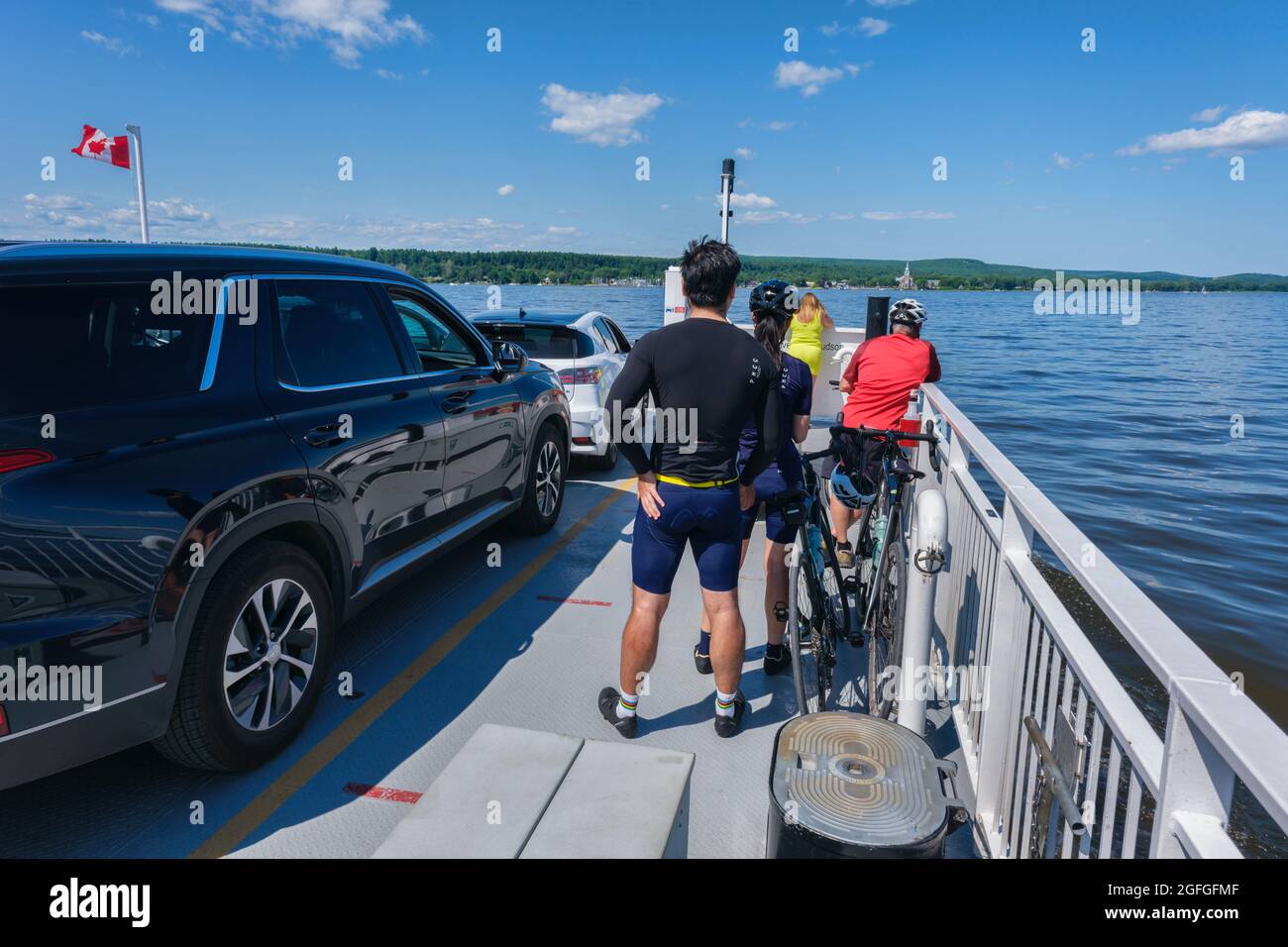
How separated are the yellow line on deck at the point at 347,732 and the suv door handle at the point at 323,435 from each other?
1.23 metres

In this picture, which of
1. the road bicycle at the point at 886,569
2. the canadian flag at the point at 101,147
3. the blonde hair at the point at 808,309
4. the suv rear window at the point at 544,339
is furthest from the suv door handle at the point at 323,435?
the canadian flag at the point at 101,147

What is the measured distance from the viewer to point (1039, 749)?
247cm

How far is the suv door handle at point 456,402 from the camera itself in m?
4.71

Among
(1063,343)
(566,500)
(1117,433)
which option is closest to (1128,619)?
(566,500)

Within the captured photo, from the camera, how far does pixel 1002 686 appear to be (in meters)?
3.04

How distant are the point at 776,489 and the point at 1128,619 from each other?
2.30m

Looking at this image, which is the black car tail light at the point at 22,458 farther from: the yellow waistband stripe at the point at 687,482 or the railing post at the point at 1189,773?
the railing post at the point at 1189,773

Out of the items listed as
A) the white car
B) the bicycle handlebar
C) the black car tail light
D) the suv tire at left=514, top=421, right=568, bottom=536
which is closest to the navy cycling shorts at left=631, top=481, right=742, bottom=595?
the bicycle handlebar

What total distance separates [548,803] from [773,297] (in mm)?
2642

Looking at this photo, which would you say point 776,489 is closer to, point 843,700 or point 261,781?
point 843,700

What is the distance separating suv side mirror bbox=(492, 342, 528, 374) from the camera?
560cm

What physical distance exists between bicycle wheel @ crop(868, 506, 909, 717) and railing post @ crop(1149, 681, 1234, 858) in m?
2.08

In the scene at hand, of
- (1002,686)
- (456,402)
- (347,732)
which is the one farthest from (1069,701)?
(456,402)

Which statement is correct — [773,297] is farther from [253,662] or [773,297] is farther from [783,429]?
[253,662]
